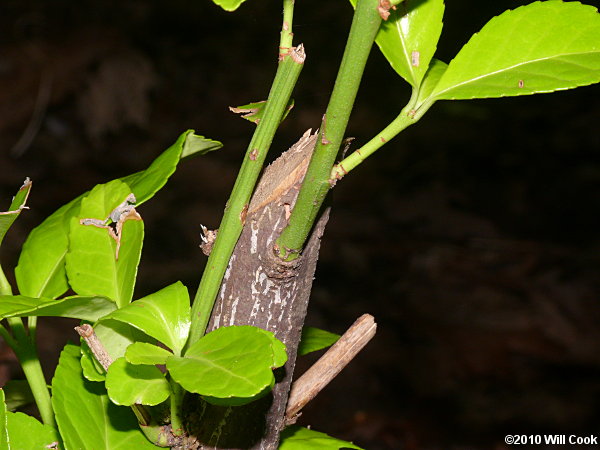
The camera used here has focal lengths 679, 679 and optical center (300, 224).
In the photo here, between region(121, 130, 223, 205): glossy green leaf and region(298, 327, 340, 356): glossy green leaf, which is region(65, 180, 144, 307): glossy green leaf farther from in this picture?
region(298, 327, 340, 356): glossy green leaf

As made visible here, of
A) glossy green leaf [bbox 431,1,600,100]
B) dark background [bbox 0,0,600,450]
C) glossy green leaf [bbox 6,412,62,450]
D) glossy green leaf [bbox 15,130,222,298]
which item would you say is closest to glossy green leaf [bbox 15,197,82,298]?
glossy green leaf [bbox 15,130,222,298]

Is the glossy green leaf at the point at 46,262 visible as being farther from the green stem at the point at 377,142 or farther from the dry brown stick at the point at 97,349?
the green stem at the point at 377,142

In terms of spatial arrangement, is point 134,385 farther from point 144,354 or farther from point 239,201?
point 239,201

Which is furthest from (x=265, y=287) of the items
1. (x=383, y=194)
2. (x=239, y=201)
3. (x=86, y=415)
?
(x=383, y=194)

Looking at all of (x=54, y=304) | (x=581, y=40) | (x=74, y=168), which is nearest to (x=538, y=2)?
(x=581, y=40)

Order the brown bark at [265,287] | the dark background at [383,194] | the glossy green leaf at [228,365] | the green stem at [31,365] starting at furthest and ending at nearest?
the dark background at [383,194] → the green stem at [31,365] → the brown bark at [265,287] → the glossy green leaf at [228,365]

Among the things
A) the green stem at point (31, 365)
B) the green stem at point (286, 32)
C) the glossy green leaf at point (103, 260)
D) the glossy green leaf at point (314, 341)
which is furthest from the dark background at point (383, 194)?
the green stem at point (286, 32)
